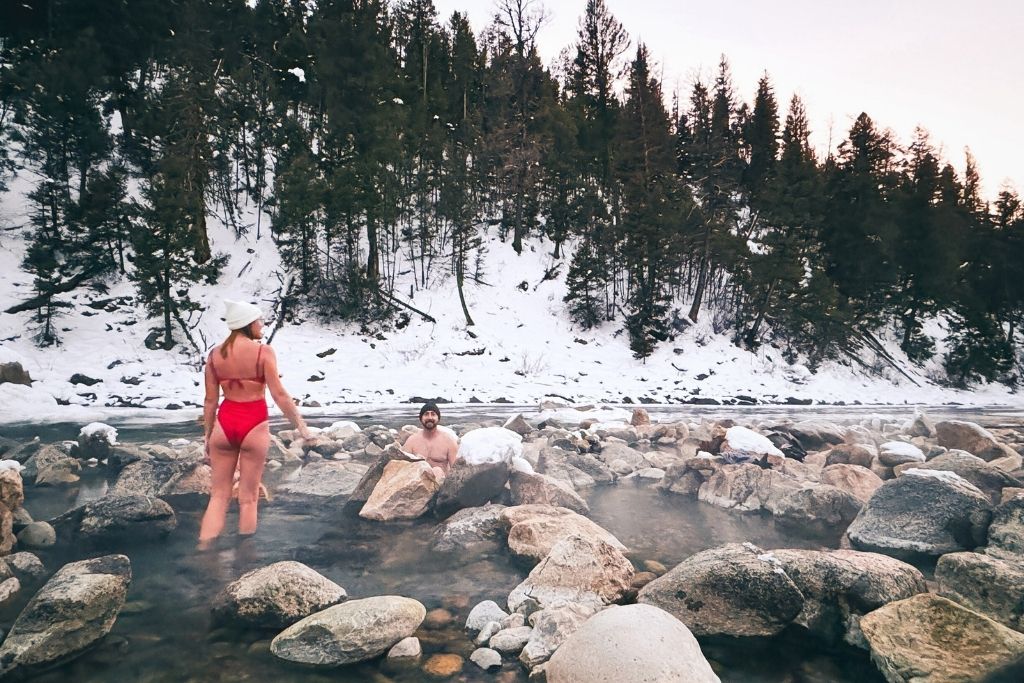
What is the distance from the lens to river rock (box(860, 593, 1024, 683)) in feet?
8.42

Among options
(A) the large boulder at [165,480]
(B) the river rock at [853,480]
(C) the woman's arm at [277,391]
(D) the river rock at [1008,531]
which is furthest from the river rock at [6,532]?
(B) the river rock at [853,480]

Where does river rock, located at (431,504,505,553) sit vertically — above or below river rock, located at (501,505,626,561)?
below

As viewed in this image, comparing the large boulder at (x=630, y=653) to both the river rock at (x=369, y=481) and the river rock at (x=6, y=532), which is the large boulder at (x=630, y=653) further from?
the river rock at (x=6, y=532)

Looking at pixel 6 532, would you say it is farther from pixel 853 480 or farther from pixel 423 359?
pixel 423 359

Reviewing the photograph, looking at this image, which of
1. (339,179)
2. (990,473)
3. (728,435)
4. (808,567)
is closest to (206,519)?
(808,567)

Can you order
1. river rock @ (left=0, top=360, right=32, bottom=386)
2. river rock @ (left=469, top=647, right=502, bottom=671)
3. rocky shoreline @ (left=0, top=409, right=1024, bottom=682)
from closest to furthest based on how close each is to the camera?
rocky shoreline @ (left=0, top=409, right=1024, bottom=682), river rock @ (left=469, top=647, right=502, bottom=671), river rock @ (left=0, top=360, right=32, bottom=386)

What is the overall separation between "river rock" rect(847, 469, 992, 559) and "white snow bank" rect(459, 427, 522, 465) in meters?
3.26

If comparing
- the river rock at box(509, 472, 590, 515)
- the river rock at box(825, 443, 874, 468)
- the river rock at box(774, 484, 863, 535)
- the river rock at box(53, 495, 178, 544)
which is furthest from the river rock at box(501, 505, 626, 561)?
the river rock at box(825, 443, 874, 468)

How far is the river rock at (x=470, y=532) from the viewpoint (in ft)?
15.2

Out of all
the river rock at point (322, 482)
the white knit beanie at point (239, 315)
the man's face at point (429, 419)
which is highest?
the white knit beanie at point (239, 315)

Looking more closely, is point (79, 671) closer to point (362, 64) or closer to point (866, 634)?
point (866, 634)

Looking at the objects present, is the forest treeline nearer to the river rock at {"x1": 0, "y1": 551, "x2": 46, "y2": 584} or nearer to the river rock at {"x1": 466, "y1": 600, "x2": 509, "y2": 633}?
the river rock at {"x1": 0, "y1": 551, "x2": 46, "y2": 584}

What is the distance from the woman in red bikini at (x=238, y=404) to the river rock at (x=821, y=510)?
4.83 metres

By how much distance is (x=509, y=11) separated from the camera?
27.9m
